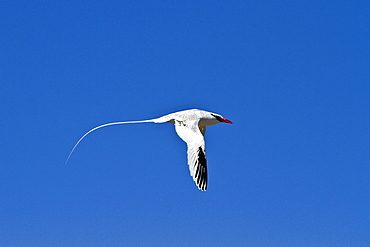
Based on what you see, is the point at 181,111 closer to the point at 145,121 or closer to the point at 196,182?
the point at 145,121

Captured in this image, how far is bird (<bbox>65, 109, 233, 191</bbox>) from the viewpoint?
25375 millimetres

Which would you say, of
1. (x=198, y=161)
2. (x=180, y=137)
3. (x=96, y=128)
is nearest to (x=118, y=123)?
(x=96, y=128)

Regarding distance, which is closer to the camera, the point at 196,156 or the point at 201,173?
the point at 201,173

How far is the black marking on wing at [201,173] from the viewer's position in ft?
83.0

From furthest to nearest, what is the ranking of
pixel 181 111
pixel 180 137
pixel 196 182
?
pixel 181 111 → pixel 180 137 → pixel 196 182

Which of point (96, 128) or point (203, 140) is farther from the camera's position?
point (96, 128)

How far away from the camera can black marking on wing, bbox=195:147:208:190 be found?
83.0ft

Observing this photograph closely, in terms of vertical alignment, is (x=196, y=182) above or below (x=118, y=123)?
below

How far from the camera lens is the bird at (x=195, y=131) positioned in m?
25.4

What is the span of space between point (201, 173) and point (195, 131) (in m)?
2.37

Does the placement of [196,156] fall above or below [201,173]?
above

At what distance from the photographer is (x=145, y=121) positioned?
28.9 m

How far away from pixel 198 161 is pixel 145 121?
4.10 meters

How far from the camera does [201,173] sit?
83.4ft
